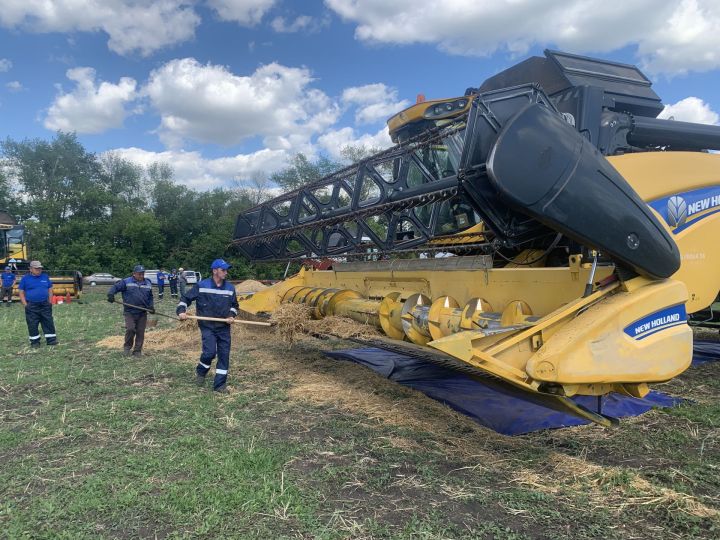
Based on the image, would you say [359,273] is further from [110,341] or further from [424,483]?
[110,341]

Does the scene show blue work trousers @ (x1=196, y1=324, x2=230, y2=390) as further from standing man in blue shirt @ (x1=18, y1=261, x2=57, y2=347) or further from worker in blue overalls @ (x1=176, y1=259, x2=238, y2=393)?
standing man in blue shirt @ (x1=18, y1=261, x2=57, y2=347)

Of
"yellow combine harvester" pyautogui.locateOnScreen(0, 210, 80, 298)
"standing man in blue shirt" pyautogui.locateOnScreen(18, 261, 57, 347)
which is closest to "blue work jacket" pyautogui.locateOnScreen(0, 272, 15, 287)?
"yellow combine harvester" pyautogui.locateOnScreen(0, 210, 80, 298)

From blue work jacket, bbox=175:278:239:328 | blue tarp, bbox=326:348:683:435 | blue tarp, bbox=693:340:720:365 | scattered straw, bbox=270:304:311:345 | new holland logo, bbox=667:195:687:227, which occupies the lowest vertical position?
blue tarp, bbox=326:348:683:435

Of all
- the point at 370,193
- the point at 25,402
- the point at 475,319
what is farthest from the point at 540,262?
the point at 25,402

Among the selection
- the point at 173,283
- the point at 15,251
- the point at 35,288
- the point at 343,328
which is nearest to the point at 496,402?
the point at 343,328

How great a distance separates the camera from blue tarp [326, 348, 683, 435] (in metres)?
4.33

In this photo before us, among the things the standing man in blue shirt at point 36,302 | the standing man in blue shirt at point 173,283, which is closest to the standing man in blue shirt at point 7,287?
the standing man in blue shirt at point 173,283

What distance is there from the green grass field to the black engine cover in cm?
140

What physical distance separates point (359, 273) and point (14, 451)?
12.6ft

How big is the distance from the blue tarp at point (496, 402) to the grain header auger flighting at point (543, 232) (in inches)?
27.5

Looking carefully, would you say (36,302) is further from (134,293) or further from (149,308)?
(149,308)

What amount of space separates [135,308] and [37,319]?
1991 millimetres

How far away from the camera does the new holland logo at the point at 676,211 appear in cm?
406

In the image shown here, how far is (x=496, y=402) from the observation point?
4.93 meters
